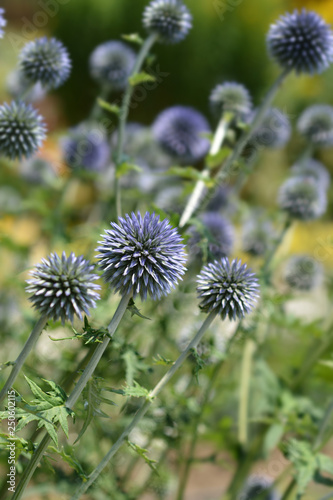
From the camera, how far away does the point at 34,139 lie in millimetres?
2051

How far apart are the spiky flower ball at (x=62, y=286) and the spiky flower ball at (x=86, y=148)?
6.27 ft

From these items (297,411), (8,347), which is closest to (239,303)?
(297,411)

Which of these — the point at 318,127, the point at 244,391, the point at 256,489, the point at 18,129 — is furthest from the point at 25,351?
the point at 318,127

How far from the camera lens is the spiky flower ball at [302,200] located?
9.42ft

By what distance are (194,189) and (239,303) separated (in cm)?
97

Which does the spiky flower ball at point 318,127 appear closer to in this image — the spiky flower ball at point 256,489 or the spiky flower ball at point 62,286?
the spiky flower ball at point 256,489

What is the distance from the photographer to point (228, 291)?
1.42m

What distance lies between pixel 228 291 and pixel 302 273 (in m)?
1.83

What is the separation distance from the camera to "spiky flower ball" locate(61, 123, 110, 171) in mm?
3270

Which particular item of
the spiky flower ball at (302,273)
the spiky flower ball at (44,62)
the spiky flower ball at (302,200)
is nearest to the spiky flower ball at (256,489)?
the spiky flower ball at (302,273)

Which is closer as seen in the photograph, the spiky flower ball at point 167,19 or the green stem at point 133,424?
the green stem at point 133,424

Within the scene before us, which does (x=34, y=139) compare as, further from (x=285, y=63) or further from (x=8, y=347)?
(x=8, y=347)

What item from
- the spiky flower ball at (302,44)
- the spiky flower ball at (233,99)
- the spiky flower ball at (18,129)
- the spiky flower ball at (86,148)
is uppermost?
the spiky flower ball at (302,44)

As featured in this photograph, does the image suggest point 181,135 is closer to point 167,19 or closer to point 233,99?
point 233,99
